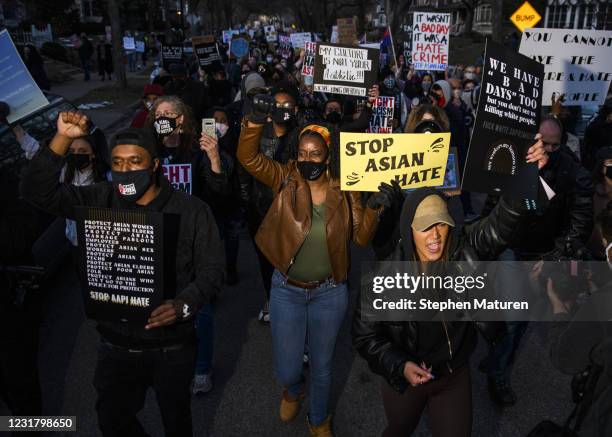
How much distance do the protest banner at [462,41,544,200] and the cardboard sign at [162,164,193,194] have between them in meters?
2.06

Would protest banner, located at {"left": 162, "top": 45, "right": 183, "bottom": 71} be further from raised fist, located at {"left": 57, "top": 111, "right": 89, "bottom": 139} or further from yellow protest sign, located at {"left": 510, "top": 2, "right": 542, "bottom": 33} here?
raised fist, located at {"left": 57, "top": 111, "right": 89, "bottom": 139}

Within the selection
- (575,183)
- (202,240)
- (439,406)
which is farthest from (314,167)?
(575,183)

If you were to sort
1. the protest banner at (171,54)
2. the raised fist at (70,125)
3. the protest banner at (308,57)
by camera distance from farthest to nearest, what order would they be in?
the protest banner at (171,54), the protest banner at (308,57), the raised fist at (70,125)

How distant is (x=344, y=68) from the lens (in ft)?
24.2

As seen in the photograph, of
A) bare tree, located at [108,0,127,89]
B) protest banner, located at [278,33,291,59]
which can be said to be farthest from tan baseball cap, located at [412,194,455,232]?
protest banner, located at [278,33,291,59]

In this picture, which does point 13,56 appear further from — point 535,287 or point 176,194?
point 535,287

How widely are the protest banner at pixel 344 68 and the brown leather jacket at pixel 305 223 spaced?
13.5 feet

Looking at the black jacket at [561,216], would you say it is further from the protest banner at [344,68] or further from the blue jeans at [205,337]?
the protest banner at [344,68]

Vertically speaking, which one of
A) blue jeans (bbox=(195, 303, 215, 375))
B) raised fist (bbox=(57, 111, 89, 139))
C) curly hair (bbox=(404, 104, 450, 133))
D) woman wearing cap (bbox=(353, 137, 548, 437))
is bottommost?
blue jeans (bbox=(195, 303, 215, 375))

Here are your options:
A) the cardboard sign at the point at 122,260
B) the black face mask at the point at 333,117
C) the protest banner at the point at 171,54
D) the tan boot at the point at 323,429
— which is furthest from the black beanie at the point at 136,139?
the protest banner at the point at 171,54

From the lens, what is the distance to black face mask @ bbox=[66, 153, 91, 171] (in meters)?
4.04

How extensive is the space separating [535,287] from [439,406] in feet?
6.16

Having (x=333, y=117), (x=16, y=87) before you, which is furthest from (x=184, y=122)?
(x=333, y=117)

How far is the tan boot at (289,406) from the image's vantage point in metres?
3.68
